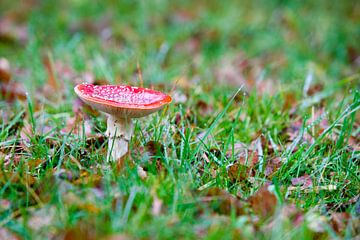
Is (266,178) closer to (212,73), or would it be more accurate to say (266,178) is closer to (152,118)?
(152,118)

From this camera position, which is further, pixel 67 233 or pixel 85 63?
pixel 85 63

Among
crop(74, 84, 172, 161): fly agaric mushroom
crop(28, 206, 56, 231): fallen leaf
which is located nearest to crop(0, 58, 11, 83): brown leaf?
crop(74, 84, 172, 161): fly agaric mushroom

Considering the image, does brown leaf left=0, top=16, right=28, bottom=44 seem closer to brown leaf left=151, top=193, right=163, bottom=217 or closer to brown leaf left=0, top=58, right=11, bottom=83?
brown leaf left=0, top=58, right=11, bottom=83

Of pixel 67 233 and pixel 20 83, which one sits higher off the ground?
pixel 67 233

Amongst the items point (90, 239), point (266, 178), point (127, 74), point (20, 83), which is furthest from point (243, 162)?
point (20, 83)

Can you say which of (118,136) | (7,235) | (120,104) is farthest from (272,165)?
(7,235)

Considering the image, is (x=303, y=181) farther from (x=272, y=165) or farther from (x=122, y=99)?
(x=122, y=99)

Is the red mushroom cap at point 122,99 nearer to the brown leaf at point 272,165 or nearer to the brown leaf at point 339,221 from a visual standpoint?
the brown leaf at point 272,165
